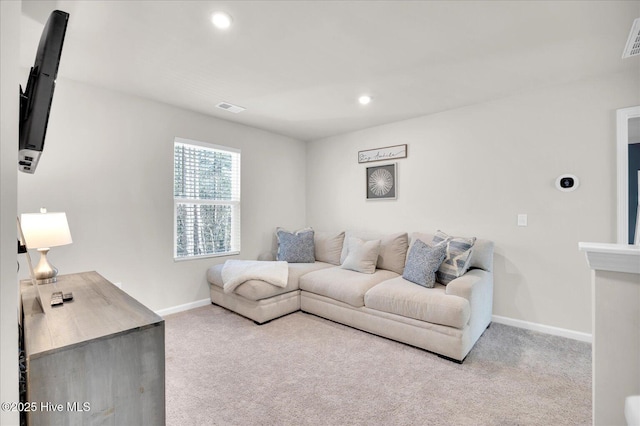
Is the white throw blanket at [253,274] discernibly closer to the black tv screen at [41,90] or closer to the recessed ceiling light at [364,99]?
the recessed ceiling light at [364,99]

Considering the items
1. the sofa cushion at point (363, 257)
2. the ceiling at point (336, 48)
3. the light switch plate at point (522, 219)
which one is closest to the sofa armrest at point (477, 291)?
the light switch plate at point (522, 219)

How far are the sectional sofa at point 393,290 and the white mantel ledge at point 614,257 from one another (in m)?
1.32

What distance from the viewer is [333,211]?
4.67 meters

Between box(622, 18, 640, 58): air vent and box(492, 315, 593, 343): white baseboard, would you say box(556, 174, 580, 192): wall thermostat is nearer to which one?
box(622, 18, 640, 58): air vent

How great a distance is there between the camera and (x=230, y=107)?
341 centimetres

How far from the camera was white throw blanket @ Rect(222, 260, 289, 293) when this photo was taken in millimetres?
3111

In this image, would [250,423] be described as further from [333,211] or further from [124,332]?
[333,211]

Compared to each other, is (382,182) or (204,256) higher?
(382,182)

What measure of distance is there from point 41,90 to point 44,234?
1.36 meters

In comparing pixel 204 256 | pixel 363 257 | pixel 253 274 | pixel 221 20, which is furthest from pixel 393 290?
pixel 221 20

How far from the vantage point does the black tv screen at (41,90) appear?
1076 mm

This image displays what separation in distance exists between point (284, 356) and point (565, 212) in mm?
2958

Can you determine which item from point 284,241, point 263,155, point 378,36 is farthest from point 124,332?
point 263,155

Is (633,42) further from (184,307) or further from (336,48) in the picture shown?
(184,307)
